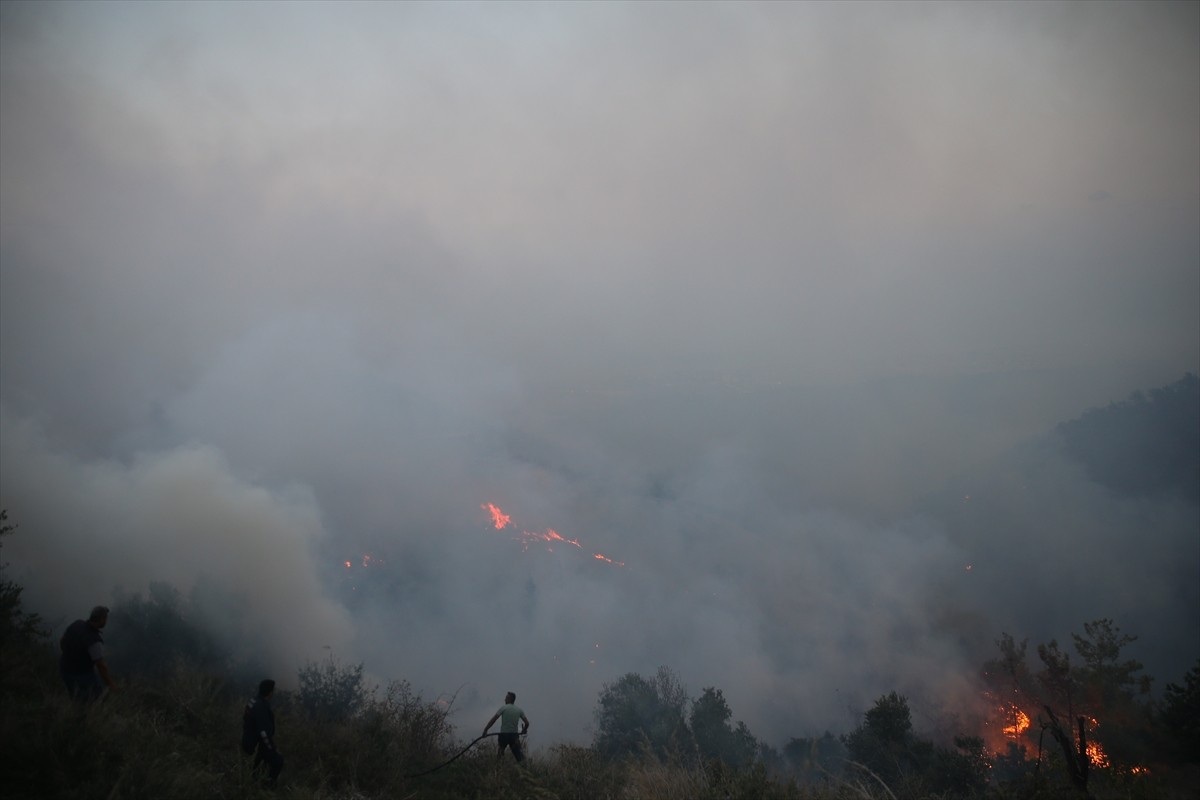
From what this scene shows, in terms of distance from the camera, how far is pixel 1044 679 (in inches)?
1521

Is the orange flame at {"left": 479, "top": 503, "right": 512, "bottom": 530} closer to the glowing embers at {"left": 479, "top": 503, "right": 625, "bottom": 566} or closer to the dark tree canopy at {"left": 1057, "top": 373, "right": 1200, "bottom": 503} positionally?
the glowing embers at {"left": 479, "top": 503, "right": 625, "bottom": 566}

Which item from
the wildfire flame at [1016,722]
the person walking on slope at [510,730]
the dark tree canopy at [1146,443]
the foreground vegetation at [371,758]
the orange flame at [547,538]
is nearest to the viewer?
the foreground vegetation at [371,758]

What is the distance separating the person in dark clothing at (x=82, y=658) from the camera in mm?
7859

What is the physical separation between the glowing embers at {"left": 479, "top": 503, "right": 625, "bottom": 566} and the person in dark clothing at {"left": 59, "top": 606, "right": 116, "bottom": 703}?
187ft

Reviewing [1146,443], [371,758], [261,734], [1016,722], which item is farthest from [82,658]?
[1146,443]

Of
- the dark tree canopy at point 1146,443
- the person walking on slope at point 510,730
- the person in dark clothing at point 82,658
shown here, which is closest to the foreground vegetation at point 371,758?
the person in dark clothing at point 82,658

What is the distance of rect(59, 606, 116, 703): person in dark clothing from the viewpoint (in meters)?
7.86

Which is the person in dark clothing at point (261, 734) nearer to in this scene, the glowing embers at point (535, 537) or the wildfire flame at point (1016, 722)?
the wildfire flame at point (1016, 722)

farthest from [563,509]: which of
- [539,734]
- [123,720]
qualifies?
[123,720]

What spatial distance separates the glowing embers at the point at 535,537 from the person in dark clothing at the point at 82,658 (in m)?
57.0

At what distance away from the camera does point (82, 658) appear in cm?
793

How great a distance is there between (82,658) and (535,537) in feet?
195

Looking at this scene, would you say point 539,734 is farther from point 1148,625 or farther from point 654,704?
point 1148,625

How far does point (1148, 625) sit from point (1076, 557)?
1284 cm
